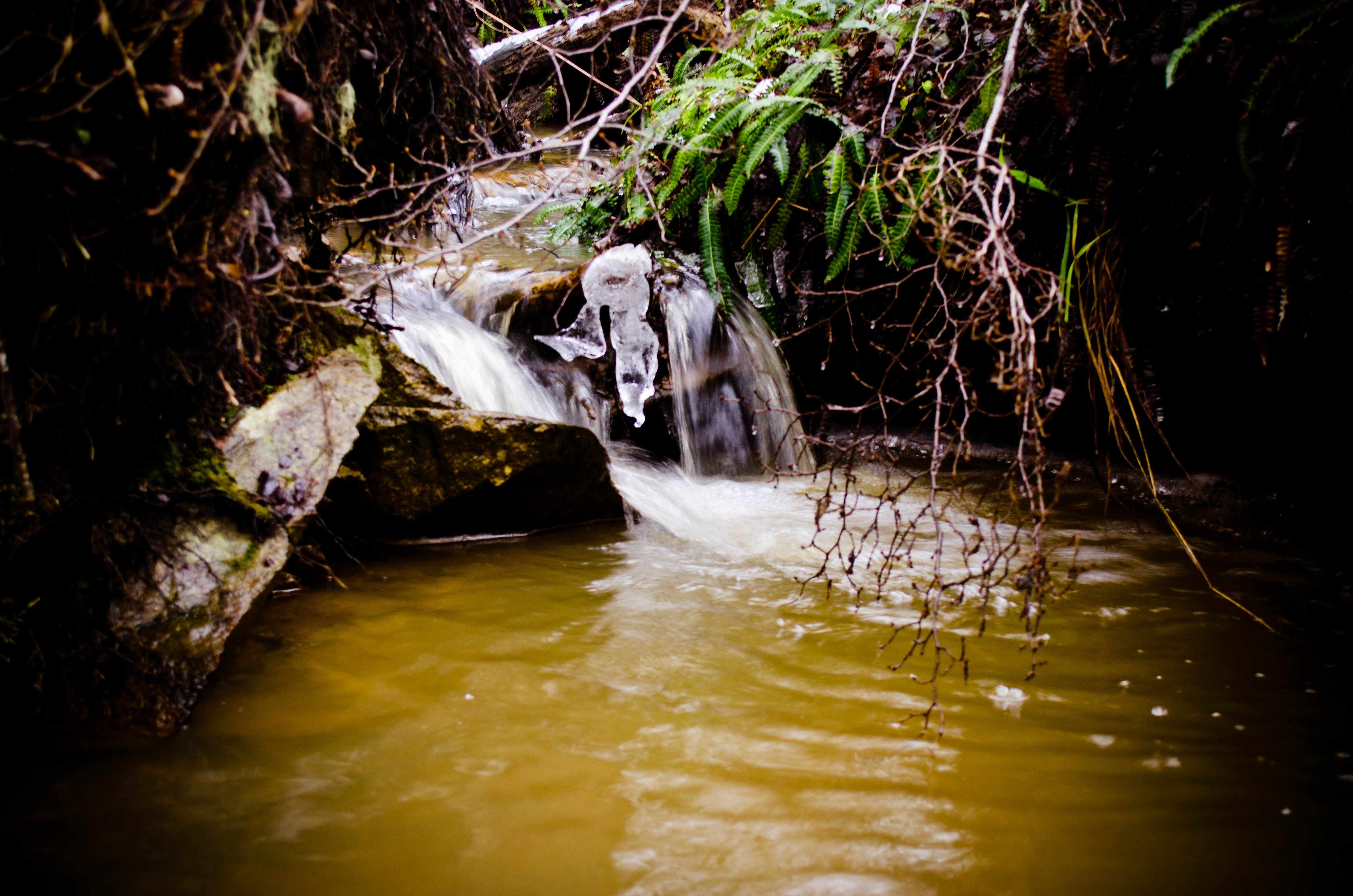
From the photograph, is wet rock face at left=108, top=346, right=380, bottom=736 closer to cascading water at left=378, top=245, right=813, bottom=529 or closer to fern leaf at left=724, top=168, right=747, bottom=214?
cascading water at left=378, top=245, right=813, bottom=529

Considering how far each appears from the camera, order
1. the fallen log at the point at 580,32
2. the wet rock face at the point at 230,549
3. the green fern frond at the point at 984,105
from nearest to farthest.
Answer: the wet rock face at the point at 230,549
the green fern frond at the point at 984,105
the fallen log at the point at 580,32

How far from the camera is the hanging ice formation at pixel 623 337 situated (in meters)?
5.25

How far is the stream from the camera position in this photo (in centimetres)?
176

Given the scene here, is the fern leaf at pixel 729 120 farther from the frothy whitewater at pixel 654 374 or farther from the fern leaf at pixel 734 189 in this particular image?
the frothy whitewater at pixel 654 374

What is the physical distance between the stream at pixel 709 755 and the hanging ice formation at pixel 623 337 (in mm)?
2073

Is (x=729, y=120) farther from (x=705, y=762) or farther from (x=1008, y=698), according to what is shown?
(x=705, y=762)

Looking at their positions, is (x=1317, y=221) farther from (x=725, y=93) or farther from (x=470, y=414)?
(x=470, y=414)

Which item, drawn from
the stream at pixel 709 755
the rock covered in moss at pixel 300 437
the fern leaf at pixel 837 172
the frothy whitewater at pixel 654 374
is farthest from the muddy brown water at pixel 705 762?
the fern leaf at pixel 837 172

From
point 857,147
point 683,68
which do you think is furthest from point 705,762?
point 683,68

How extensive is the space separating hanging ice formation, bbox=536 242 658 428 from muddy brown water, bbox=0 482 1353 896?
2295 millimetres

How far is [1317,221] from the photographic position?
3166mm

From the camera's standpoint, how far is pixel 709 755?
2191mm

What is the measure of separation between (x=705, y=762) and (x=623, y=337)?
3632 millimetres

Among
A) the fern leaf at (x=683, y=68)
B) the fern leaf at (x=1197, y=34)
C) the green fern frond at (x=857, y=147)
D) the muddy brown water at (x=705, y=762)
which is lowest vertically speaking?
the muddy brown water at (x=705, y=762)
